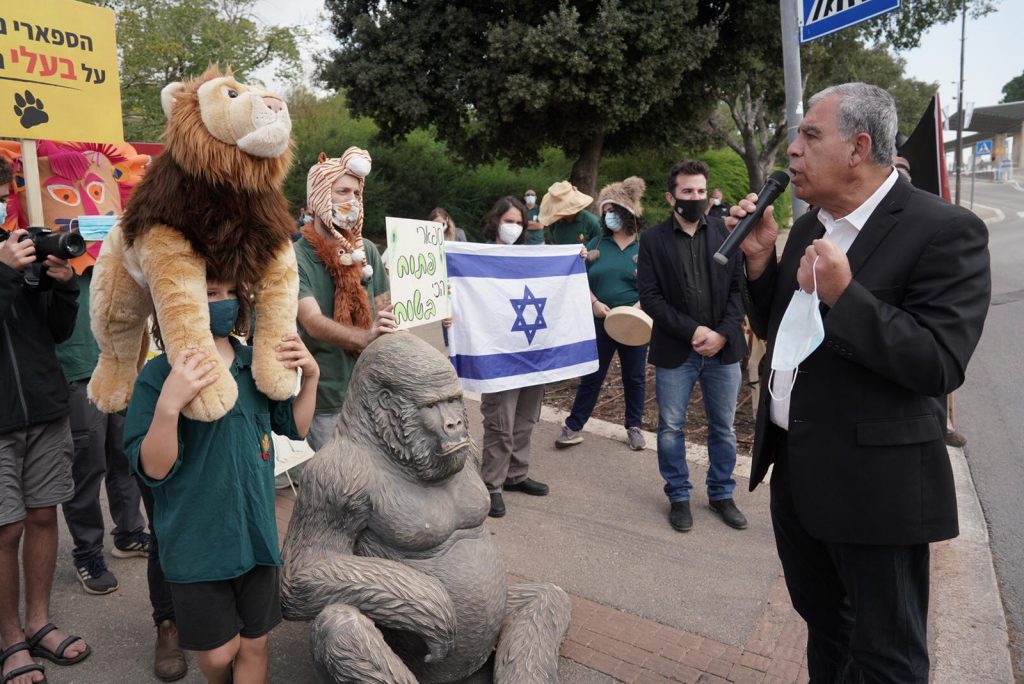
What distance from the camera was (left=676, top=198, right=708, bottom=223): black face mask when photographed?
4258mm

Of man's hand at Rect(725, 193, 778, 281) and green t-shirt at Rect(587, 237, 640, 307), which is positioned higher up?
man's hand at Rect(725, 193, 778, 281)

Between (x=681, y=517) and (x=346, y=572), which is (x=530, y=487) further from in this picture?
(x=346, y=572)

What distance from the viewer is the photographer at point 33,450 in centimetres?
288

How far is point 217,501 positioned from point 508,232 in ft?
10.6

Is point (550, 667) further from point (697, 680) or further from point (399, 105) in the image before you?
point (399, 105)

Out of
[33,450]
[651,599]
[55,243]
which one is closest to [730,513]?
[651,599]

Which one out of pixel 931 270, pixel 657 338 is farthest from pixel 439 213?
pixel 931 270

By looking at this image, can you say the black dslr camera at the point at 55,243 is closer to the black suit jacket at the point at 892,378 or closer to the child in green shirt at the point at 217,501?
the child in green shirt at the point at 217,501

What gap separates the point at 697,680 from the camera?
296cm

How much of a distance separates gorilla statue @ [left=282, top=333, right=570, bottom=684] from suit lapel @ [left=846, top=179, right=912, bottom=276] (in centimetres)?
132

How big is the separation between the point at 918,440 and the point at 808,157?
88 centimetres

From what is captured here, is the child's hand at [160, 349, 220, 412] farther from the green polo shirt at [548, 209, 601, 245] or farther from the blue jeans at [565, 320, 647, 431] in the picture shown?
the green polo shirt at [548, 209, 601, 245]

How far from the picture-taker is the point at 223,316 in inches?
90.9

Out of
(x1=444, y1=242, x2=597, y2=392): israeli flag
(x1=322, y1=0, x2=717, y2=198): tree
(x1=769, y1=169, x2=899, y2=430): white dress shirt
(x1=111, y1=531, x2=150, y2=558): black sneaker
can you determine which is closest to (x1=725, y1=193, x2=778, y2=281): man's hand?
(x1=769, y1=169, x2=899, y2=430): white dress shirt
